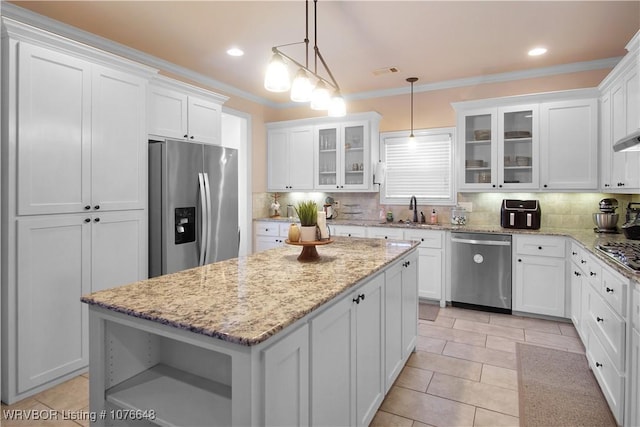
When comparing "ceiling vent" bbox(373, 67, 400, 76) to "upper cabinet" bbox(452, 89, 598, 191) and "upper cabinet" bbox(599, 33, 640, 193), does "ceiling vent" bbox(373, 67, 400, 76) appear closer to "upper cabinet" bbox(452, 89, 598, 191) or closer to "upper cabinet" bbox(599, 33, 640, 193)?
"upper cabinet" bbox(452, 89, 598, 191)

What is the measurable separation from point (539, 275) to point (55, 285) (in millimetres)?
4223

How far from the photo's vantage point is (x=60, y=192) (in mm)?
2477

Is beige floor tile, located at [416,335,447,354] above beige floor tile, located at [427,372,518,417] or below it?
above

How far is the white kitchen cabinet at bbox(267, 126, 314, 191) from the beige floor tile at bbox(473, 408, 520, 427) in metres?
3.64

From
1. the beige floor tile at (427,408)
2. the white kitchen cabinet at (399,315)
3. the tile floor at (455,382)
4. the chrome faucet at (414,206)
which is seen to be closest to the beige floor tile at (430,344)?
the tile floor at (455,382)

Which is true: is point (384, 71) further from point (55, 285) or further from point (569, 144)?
point (55, 285)

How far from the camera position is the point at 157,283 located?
67.4 inches

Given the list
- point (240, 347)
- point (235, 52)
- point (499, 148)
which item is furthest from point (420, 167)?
point (240, 347)

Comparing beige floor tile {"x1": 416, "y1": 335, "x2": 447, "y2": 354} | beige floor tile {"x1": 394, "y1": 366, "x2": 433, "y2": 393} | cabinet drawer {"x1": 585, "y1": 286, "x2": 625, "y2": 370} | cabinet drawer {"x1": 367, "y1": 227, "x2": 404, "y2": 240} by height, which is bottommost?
beige floor tile {"x1": 394, "y1": 366, "x2": 433, "y2": 393}

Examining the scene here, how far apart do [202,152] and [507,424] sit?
3.09m

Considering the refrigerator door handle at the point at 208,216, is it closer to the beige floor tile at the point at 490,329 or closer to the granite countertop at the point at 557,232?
the granite countertop at the point at 557,232

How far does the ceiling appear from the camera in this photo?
9.27ft

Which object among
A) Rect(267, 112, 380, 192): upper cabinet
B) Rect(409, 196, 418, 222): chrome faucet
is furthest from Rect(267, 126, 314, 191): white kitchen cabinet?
Rect(409, 196, 418, 222): chrome faucet

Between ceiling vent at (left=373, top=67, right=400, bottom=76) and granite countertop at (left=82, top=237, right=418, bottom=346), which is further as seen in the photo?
ceiling vent at (left=373, top=67, right=400, bottom=76)
